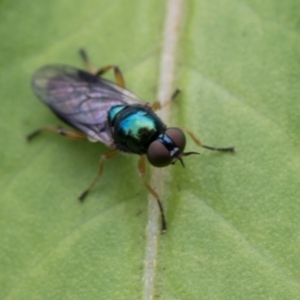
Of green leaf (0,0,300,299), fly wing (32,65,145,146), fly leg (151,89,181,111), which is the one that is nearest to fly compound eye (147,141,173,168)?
green leaf (0,0,300,299)

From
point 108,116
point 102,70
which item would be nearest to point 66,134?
point 108,116

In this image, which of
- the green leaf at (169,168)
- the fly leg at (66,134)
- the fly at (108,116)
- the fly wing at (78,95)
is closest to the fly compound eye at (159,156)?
the fly at (108,116)

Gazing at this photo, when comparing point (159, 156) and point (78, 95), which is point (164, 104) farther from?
point (78, 95)

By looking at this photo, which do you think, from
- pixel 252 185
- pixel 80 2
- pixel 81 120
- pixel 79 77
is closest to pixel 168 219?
pixel 252 185

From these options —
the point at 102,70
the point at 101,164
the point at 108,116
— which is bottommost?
the point at 101,164

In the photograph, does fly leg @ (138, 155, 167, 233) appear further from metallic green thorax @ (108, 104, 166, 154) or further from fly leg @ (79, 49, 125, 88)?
fly leg @ (79, 49, 125, 88)

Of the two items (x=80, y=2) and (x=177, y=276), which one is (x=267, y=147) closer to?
(x=177, y=276)

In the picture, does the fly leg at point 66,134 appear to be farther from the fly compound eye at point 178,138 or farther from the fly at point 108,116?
the fly compound eye at point 178,138

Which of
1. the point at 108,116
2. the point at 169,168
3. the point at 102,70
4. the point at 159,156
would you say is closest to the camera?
the point at 159,156
